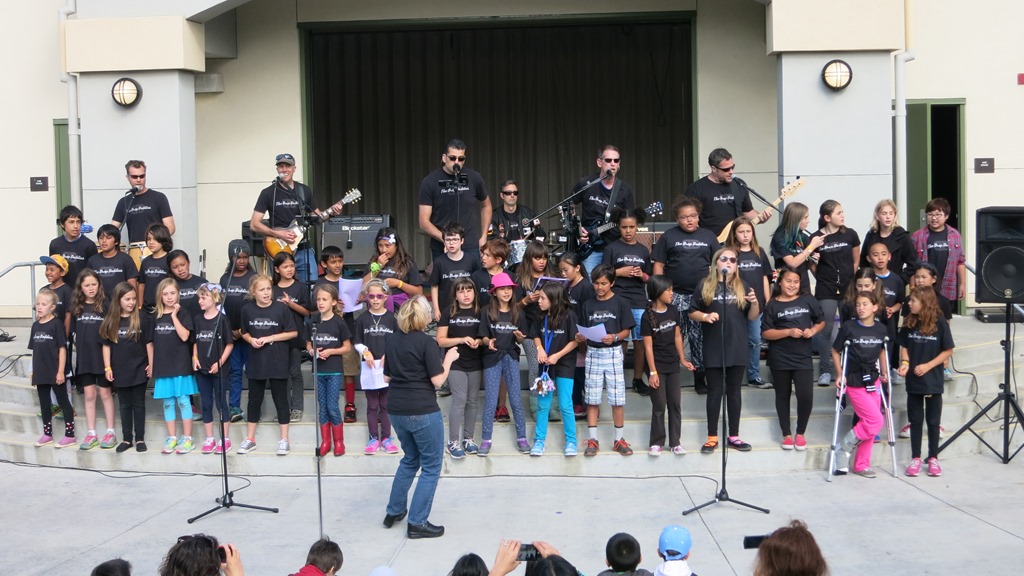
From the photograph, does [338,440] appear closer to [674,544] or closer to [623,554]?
[674,544]

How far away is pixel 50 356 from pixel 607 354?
5.34 metres

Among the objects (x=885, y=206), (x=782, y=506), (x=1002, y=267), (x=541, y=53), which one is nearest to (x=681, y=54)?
(x=541, y=53)

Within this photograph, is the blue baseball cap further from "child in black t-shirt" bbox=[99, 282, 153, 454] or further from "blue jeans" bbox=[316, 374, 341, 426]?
"child in black t-shirt" bbox=[99, 282, 153, 454]

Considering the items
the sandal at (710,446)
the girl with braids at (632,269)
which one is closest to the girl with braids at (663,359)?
the sandal at (710,446)

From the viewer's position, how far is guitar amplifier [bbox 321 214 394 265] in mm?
13281

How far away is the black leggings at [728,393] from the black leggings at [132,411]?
528 centimetres

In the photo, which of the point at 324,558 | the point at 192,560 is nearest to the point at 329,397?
the point at 324,558

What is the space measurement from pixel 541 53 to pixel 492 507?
9715mm

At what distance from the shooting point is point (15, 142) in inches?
619

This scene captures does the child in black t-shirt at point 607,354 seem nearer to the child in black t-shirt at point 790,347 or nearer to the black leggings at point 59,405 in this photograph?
the child in black t-shirt at point 790,347

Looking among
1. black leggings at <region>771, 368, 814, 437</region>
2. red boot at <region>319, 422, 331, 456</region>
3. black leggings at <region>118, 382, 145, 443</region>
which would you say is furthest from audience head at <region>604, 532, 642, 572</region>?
black leggings at <region>118, 382, 145, 443</region>

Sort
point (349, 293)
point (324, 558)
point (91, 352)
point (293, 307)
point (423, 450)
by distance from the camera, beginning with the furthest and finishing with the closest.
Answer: point (349, 293) < point (293, 307) < point (91, 352) < point (423, 450) < point (324, 558)

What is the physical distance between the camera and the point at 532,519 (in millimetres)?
9352

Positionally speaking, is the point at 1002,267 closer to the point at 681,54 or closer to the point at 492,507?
the point at 492,507
